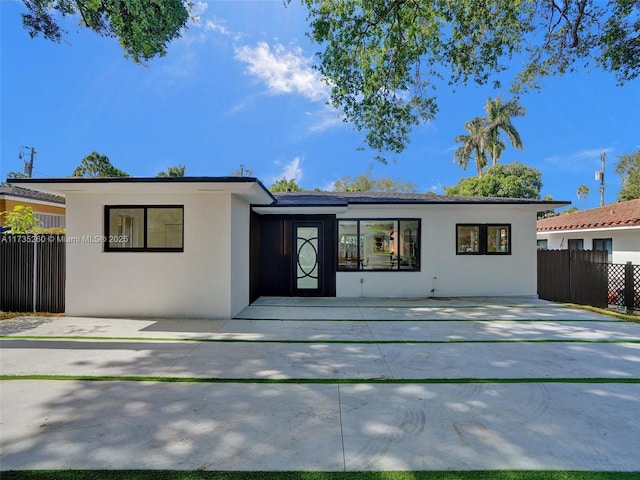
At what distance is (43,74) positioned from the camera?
1195 centimetres

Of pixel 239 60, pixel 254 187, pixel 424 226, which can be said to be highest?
pixel 239 60

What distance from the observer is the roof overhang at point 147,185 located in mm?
5688

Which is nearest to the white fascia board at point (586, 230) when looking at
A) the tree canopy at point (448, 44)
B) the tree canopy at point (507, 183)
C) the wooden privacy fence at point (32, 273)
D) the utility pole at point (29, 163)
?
the tree canopy at point (448, 44)

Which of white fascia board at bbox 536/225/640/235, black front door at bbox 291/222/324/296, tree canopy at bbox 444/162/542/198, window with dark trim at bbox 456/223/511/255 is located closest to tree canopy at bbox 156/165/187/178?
black front door at bbox 291/222/324/296

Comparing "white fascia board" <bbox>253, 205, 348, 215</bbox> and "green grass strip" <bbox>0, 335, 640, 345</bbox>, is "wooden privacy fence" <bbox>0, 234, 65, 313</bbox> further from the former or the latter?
"white fascia board" <bbox>253, 205, 348, 215</bbox>

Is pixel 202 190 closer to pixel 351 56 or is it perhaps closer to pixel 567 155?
pixel 351 56

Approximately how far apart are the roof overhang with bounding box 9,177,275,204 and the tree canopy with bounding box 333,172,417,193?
26978 mm

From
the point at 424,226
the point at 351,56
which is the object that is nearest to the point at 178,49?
the point at 351,56

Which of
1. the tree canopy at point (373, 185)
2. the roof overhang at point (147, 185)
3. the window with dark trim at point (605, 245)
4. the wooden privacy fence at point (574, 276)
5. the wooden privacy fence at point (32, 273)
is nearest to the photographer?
the roof overhang at point (147, 185)

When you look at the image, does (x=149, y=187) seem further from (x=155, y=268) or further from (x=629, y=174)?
(x=629, y=174)

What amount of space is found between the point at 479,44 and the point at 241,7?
20.8ft

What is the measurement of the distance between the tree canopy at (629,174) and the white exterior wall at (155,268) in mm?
29570

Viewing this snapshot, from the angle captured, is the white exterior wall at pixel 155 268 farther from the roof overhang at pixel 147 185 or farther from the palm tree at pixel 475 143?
the palm tree at pixel 475 143

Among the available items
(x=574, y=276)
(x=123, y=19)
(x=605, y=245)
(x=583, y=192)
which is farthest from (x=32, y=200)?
(x=583, y=192)
